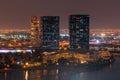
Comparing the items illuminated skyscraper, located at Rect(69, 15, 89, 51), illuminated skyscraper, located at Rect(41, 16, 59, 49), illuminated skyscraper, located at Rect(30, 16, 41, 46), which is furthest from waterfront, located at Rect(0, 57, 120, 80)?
illuminated skyscraper, located at Rect(30, 16, 41, 46)

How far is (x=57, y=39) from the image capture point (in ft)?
104

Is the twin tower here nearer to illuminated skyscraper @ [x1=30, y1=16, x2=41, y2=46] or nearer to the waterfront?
illuminated skyscraper @ [x1=30, y1=16, x2=41, y2=46]

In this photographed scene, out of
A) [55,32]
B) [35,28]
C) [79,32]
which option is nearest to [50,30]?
[55,32]

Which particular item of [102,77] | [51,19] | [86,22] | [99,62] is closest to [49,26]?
[51,19]

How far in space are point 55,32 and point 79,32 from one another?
6.40 ft

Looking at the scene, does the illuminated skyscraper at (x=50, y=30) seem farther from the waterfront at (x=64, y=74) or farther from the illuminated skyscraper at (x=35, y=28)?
the waterfront at (x=64, y=74)

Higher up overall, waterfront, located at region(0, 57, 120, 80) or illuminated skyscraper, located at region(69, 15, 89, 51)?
illuminated skyscraper, located at region(69, 15, 89, 51)

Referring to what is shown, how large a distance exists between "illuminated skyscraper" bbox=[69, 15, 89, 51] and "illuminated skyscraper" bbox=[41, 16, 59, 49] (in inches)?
48.6

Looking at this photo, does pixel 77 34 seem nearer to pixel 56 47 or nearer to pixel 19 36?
pixel 56 47

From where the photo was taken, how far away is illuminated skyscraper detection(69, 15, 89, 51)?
3011cm

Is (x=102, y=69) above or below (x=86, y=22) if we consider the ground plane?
below

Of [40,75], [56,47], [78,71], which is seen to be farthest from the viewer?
[56,47]

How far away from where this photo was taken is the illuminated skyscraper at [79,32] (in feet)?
98.8

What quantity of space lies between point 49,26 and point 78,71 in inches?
494
